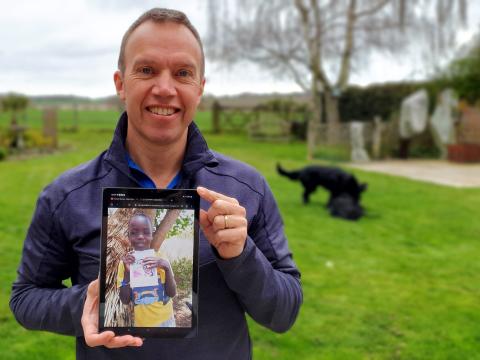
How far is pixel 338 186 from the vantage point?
8.12m

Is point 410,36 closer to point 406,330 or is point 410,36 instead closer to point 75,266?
point 406,330

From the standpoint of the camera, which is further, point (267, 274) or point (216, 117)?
point (216, 117)

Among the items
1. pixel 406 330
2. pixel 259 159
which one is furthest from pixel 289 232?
pixel 259 159

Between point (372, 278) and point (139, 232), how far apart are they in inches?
170

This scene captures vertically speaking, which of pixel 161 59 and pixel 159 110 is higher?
pixel 161 59

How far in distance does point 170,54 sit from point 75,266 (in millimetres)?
640

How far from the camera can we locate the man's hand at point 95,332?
122 centimetres

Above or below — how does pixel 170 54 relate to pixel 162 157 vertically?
above

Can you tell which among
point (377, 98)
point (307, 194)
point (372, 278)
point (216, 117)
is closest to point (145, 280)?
point (372, 278)

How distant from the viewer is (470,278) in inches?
211

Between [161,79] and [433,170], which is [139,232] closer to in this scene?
[161,79]

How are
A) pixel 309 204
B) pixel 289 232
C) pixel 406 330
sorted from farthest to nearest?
pixel 309 204
pixel 289 232
pixel 406 330

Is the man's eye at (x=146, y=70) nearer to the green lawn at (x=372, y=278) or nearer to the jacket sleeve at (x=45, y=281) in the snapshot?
the jacket sleeve at (x=45, y=281)

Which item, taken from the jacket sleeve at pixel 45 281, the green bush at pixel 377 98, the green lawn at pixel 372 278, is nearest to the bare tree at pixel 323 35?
the green bush at pixel 377 98
